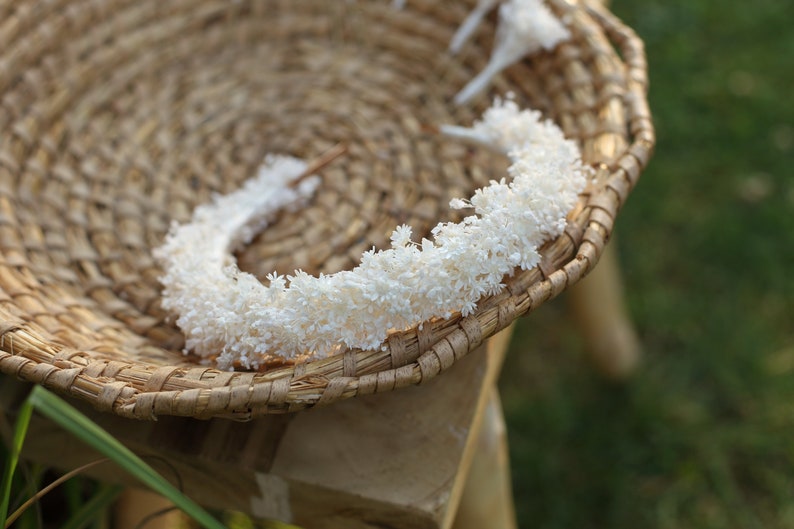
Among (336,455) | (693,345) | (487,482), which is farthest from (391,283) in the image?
(693,345)

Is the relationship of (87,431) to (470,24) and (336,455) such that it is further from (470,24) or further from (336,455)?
(470,24)

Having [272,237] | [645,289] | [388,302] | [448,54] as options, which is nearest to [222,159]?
[272,237]

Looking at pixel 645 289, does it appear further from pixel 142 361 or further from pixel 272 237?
pixel 142 361

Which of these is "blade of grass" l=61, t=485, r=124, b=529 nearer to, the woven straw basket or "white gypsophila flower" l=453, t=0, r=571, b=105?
the woven straw basket

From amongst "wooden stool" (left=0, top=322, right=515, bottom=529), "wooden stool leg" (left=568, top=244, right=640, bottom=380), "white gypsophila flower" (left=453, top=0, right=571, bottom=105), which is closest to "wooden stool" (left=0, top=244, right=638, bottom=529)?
"wooden stool" (left=0, top=322, right=515, bottom=529)

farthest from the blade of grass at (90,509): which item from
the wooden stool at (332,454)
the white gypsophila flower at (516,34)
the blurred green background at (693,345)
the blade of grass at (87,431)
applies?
the blurred green background at (693,345)

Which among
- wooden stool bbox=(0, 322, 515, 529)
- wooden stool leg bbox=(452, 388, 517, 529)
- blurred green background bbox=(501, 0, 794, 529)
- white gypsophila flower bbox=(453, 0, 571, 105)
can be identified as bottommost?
blurred green background bbox=(501, 0, 794, 529)
